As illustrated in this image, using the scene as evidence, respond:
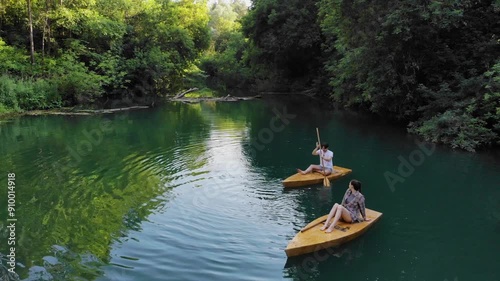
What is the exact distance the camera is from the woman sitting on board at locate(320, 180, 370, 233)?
8.34m

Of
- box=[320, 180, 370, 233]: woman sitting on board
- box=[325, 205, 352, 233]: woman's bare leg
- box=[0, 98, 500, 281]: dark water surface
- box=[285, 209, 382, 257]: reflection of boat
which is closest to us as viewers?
box=[0, 98, 500, 281]: dark water surface

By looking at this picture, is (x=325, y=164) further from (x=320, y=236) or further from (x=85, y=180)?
(x=85, y=180)

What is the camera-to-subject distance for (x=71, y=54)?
30.7m

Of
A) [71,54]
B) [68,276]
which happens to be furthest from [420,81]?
[71,54]

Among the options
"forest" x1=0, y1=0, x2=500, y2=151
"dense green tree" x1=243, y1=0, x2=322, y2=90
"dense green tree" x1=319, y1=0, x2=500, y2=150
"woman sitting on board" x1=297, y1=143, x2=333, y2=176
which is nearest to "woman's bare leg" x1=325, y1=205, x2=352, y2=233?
"woman sitting on board" x1=297, y1=143, x2=333, y2=176

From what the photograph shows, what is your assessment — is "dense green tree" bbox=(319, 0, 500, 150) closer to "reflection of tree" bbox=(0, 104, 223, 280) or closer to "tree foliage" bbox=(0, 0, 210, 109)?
"reflection of tree" bbox=(0, 104, 223, 280)

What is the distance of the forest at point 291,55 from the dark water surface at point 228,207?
2298mm

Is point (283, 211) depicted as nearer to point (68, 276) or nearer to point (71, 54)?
point (68, 276)

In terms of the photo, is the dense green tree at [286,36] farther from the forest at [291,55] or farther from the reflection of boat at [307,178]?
the reflection of boat at [307,178]

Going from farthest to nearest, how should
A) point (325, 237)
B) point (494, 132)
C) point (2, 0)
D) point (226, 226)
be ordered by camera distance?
point (2, 0), point (494, 132), point (226, 226), point (325, 237)

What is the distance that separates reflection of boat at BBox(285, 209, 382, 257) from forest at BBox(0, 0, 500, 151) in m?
9.03

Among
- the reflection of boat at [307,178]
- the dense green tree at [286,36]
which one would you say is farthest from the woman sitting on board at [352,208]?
the dense green tree at [286,36]

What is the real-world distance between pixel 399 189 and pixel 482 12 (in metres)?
11.3

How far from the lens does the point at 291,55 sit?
40.3 meters
